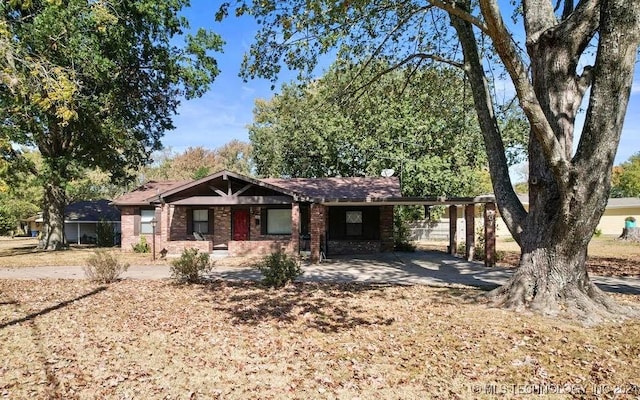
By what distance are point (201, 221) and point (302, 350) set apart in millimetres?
15055

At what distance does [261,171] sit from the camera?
103 feet

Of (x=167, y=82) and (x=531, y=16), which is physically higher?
(x=167, y=82)

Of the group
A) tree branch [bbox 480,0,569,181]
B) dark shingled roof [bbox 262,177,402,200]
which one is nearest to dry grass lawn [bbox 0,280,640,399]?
tree branch [bbox 480,0,569,181]

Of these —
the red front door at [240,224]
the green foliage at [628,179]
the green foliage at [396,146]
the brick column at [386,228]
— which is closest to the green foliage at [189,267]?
the red front door at [240,224]

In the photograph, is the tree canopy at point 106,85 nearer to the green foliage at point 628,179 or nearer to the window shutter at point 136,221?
the window shutter at point 136,221

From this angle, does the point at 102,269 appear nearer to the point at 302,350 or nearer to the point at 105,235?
the point at 302,350

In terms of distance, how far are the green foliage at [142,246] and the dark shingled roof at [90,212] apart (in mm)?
8613

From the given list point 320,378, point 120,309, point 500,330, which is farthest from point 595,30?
point 120,309

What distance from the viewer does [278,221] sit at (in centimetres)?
1866

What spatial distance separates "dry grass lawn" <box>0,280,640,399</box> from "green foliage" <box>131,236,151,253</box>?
1116 centimetres

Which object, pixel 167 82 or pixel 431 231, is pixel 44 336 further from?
pixel 431 231

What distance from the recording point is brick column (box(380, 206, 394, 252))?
18.1m

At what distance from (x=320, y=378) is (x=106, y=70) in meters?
16.3

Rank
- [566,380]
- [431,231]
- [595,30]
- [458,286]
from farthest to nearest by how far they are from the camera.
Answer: [431,231]
[458,286]
[595,30]
[566,380]
